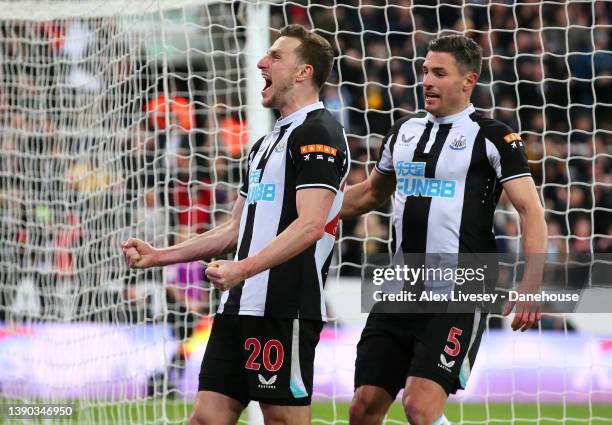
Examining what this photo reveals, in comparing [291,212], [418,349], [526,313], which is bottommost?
[418,349]

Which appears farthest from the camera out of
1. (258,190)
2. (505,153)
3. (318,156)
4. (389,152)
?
(389,152)

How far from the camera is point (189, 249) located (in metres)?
4.36

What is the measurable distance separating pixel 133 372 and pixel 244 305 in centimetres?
386

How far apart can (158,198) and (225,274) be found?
4.99m

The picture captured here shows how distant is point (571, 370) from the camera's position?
30.3ft

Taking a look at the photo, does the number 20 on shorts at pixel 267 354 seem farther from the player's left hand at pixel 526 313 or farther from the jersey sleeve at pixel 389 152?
the jersey sleeve at pixel 389 152

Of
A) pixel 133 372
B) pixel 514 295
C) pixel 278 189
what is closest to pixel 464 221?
pixel 514 295

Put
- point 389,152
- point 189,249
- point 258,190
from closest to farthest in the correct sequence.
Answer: point 258,190
point 189,249
point 389,152

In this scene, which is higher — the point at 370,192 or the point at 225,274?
the point at 370,192

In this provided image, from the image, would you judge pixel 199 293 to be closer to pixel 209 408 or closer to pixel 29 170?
pixel 29 170

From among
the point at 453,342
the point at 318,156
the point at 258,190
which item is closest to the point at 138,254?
the point at 258,190

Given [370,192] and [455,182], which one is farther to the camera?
[370,192]

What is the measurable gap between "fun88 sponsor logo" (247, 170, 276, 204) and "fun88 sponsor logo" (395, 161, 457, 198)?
32.0 inches

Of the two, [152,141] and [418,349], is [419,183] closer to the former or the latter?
[418,349]
